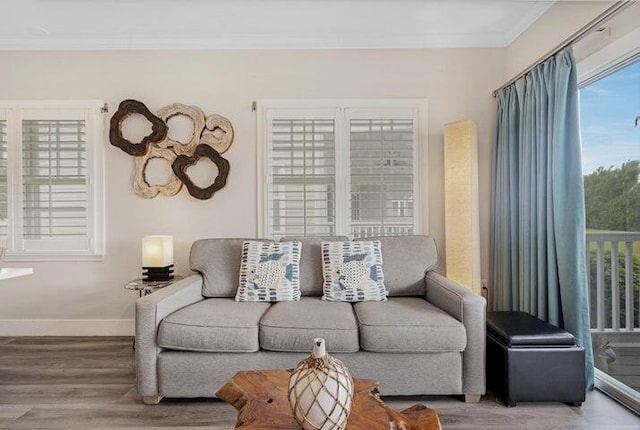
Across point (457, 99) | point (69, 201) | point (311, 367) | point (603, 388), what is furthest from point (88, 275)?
point (603, 388)

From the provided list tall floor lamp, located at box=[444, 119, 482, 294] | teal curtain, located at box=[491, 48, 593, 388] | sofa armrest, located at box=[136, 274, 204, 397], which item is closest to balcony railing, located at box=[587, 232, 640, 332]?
teal curtain, located at box=[491, 48, 593, 388]

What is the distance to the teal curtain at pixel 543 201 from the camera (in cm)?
232

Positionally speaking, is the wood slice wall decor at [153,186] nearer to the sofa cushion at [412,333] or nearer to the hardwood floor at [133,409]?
the hardwood floor at [133,409]

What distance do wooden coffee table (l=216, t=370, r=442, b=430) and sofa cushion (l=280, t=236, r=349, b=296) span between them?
4.28 ft

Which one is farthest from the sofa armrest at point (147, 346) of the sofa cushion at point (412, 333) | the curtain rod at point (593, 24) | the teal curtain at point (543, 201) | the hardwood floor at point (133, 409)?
the curtain rod at point (593, 24)

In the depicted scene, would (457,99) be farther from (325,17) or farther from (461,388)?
(461,388)

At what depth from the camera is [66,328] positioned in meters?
3.40

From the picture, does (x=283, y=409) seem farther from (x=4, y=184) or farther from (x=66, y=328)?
(x=4, y=184)

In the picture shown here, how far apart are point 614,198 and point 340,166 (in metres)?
1.99

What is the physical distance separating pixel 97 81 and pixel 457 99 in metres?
3.31

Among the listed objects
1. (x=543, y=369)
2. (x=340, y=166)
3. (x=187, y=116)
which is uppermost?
(x=187, y=116)

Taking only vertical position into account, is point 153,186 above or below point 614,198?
above

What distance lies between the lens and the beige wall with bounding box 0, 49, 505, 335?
3.40m

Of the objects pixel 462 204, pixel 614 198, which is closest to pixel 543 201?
pixel 614 198
